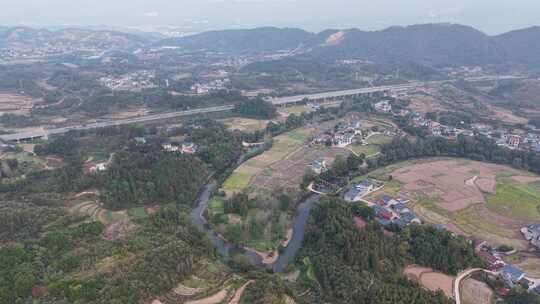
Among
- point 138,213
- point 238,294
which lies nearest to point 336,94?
point 138,213


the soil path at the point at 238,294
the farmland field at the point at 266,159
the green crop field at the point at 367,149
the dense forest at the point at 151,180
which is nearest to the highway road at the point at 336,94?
the farmland field at the point at 266,159

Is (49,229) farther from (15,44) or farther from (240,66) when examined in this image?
(15,44)

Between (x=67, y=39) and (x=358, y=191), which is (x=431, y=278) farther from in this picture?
(x=67, y=39)

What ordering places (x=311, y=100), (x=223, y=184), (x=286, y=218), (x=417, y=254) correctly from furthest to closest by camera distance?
(x=311, y=100) → (x=223, y=184) → (x=286, y=218) → (x=417, y=254)

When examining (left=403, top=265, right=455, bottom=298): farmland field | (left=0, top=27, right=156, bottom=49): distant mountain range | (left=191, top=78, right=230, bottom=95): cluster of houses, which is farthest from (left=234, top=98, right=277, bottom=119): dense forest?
(left=0, top=27, right=156, bottom=49): distant mountain range

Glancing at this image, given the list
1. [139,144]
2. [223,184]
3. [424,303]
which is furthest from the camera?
[139,144]

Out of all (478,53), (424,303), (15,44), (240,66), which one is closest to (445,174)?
(424,303)
